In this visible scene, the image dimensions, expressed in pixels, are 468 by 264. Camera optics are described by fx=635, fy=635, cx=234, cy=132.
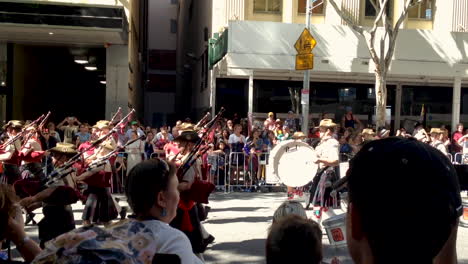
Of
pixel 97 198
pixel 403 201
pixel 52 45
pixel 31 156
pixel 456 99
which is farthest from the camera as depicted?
pixel 456 99

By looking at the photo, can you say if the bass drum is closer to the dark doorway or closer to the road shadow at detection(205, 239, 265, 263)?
the road shadow at detection(205, 239, 265, 263)

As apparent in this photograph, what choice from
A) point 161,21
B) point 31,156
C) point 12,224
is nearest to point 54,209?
point 31,156

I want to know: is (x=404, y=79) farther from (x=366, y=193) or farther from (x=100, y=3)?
(x=366, y=193)

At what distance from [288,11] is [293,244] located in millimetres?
21558

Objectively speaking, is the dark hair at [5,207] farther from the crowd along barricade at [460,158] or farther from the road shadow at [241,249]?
the crowd along barricade at [460,158]

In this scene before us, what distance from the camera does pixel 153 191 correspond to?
360cm

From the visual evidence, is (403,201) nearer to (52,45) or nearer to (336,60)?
(336,60)

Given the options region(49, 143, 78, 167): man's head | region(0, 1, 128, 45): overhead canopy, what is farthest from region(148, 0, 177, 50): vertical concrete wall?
region(49, 143, 78, 167): man's head

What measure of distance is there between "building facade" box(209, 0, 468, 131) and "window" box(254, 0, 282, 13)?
0.04 m

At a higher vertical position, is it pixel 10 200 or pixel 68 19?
pixel 68 19

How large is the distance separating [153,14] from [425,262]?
56836 millimetres

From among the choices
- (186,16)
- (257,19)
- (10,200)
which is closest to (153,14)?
(186,16)

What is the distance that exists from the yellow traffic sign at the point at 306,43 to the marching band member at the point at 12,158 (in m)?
8.38

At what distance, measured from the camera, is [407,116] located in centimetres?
2605
